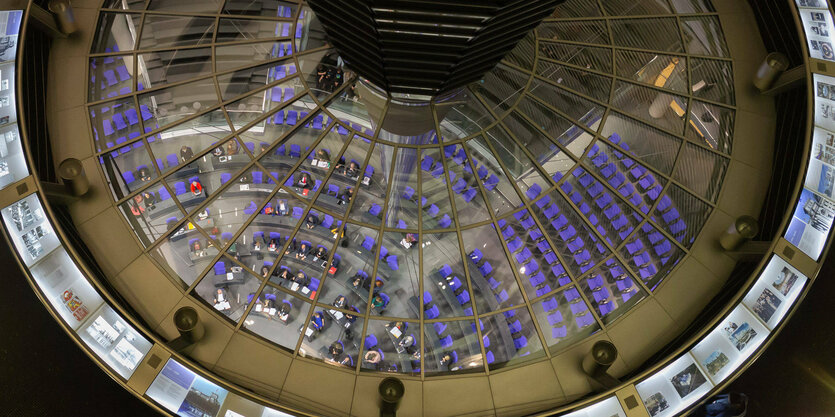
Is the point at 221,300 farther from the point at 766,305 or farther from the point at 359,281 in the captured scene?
the point at 766,305

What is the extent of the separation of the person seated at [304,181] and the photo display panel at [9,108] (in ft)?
36.6

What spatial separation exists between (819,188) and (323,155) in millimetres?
22246

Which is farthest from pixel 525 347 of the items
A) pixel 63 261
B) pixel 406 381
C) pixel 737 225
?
pixel 63 261

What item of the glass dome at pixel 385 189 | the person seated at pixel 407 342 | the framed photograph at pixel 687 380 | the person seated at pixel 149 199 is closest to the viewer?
the framed photograph at pixel 687 380

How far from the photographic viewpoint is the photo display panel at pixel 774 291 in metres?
28.2

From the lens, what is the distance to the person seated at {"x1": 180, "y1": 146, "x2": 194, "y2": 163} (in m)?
30.3

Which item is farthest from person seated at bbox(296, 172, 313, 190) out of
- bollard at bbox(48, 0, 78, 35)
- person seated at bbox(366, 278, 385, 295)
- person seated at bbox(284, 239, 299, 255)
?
bollard at bbox(48, 0, 78, 35)

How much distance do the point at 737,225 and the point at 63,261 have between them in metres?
28.4

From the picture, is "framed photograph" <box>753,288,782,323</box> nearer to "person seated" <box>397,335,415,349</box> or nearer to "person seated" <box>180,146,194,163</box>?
"person seated" <box>397,335,415,349</box>

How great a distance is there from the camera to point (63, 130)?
3055cm

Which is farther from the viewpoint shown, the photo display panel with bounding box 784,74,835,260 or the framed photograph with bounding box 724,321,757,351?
the photo display panel with bounding box 784,74,835,260

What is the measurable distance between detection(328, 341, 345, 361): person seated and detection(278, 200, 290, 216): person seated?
246 inches

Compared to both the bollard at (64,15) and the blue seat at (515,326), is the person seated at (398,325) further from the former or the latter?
the bollard at (64,15)

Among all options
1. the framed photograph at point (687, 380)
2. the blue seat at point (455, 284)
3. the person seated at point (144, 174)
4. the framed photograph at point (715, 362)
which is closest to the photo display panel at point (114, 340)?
the person seated at point (144, 174)
